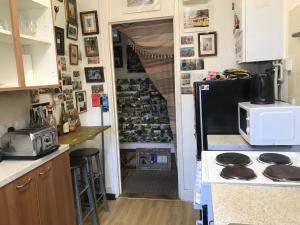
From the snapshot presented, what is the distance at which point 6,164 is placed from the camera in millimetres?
1625

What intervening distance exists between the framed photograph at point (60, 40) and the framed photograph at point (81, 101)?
509mm

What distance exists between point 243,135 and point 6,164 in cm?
164

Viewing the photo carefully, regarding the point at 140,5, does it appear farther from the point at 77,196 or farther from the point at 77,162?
the point at 77,196

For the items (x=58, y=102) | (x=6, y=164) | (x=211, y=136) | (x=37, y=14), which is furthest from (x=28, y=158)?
(x=211, y=136)

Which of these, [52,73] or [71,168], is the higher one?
[52,73]

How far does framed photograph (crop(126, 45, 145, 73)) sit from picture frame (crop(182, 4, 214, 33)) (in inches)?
60.5

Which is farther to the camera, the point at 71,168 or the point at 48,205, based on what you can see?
the point at 71,168

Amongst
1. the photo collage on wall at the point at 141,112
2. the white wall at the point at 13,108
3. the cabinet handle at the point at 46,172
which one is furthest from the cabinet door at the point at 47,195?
the photo collage on wall at the point at 141,112

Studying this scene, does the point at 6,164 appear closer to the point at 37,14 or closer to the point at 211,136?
the point at 37,14

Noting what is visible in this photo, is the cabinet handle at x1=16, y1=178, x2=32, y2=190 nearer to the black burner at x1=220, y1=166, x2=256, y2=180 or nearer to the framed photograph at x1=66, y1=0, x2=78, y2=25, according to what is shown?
the black burner at x1=220, y1=166, x2=256, y2=180

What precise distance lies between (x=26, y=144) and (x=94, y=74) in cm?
149

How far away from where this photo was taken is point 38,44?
2.10 metres

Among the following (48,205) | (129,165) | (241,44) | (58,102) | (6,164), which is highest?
(241,44)

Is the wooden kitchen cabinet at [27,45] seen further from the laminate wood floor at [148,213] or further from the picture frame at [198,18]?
the laminate wood floor at [148,213]
